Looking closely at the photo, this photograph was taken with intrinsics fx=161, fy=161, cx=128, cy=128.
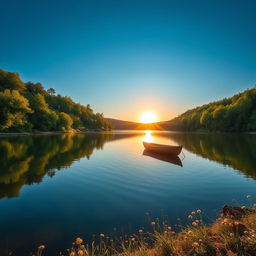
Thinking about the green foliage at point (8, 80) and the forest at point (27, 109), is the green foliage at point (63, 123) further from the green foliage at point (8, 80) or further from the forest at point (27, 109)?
the green foliage at point (8, 80)

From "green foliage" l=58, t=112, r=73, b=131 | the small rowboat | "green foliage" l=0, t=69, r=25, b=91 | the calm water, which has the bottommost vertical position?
the calm water


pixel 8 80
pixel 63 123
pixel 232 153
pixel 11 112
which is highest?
pixel 8 80

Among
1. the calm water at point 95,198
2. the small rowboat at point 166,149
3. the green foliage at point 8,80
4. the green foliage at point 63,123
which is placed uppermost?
the green foliage at point 8,80

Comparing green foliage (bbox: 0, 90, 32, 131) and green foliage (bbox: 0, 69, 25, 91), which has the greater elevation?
green foliage (bbox: 0, 69, 25, 91)

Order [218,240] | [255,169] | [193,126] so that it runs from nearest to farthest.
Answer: [218,240] → [255,169] → [193,126]

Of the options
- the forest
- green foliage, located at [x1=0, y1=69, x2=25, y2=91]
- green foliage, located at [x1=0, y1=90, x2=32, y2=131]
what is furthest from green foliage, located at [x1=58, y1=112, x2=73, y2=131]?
green foliage, located at [x1=0, y1=69, x2=25, y2=91]

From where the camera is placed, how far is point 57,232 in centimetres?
499

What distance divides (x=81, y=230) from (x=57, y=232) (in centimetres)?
72

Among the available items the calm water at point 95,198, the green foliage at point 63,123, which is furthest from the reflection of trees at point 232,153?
the green foliage at point 63,123

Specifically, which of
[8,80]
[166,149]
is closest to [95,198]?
[166,149]

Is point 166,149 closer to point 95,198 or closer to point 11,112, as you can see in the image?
point 95,198

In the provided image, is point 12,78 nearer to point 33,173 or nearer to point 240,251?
point 33,173

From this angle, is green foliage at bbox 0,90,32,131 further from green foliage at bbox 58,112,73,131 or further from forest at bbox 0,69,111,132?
green foliage at bbox 58,112,73,131

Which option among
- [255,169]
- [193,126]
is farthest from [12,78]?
[193,126]
